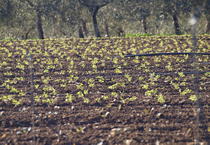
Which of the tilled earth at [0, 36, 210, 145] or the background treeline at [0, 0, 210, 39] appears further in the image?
the background treeline at [0, 0, 210, 39]

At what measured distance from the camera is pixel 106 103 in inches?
186

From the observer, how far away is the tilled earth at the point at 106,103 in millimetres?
3484

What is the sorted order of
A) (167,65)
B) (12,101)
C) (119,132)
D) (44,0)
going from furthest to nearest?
(44,0)
(167,65)
(12,101)
(119,132)

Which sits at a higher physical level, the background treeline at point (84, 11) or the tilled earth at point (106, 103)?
the background treeline at point (84, 11)

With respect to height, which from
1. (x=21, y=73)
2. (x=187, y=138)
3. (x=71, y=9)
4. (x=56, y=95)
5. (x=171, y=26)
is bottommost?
(x=187, y=138)

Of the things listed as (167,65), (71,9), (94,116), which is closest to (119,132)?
(94,116)

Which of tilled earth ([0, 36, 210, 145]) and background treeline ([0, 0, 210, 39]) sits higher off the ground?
background treeline ([0, 0, 210, 39])

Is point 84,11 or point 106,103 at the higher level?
point 84,11

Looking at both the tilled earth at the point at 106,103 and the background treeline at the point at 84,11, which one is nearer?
the tilled earth at the point at 106,103

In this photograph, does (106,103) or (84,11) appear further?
(84,11)

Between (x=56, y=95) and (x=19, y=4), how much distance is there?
663 inches

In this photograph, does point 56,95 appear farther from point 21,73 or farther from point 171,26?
point 171,26

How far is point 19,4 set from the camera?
19375 mm

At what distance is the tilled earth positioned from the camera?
3484mm
